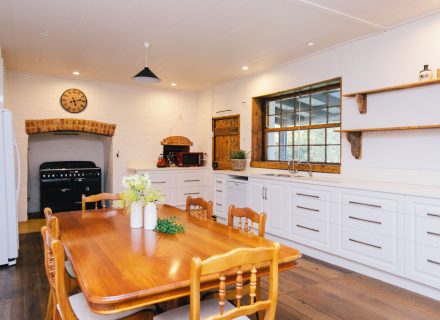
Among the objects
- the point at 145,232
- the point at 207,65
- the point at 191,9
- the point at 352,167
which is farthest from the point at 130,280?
the point at 207,65

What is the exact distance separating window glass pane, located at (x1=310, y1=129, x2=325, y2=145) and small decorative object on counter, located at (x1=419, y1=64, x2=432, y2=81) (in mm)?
1544

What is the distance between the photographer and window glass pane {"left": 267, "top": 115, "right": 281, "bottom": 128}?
17.5 feet

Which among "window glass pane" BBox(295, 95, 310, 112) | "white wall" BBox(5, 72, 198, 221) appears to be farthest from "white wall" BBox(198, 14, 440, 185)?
"white wall" BBox(5, 72, 198, 221)

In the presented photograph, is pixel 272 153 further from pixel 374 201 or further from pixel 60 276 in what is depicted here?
pixel 60 276

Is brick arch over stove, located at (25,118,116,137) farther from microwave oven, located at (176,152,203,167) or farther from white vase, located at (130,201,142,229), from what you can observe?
white vase, located at (130,201,142,229)

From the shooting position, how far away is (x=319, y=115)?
15.1 feet

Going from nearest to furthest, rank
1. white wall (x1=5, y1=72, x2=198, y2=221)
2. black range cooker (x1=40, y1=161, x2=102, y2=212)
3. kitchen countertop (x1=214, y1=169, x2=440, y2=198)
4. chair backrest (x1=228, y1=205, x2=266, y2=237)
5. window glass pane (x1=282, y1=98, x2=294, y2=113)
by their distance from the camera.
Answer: chair backrest (x1=228, y1=205, x2=266, y2=237), kitchen countertop (x1=214, y1=169, x2=440, y2=198), window glass pane (x1=282, y1=98, x2=294, y2=113), white wall (x1=5, y1=72, x2=198, y2=221), black range cooker (x1=40, y1=161, x2=102, y2=212)

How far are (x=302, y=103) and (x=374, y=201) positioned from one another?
220 cm

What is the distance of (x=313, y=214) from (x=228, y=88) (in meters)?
3.27

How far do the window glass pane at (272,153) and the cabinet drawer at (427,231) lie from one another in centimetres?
276

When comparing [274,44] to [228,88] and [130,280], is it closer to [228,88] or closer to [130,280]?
[228,88]

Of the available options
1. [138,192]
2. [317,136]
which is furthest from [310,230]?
[138,192]

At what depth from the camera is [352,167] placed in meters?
3.92

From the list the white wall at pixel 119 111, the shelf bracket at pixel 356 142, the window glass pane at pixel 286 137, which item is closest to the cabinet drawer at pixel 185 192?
the white wall at pixel 119 111
